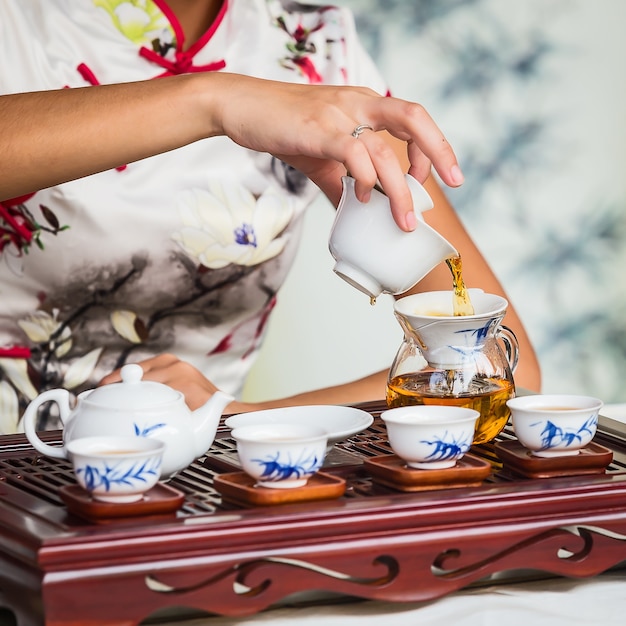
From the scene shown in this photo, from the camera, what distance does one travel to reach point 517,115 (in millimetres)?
2818

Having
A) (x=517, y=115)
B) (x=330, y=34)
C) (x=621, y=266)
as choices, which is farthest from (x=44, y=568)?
(x=621, y=266)

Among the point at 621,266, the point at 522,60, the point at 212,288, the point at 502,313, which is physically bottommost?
the point at 621,266

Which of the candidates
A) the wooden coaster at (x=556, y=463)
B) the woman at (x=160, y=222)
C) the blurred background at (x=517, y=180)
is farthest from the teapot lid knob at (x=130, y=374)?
the blurred background at (x=517, y=180)

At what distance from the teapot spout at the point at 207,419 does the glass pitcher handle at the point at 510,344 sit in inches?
14.8

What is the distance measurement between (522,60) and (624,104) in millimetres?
343

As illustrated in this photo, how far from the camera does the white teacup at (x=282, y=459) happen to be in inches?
39.5

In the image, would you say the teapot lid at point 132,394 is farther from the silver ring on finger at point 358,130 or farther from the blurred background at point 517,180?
the blurred background at point 517,180

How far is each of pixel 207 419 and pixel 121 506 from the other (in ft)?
0.61

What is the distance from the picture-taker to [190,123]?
1.42 metres

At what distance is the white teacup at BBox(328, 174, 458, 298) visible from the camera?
1.21 meters

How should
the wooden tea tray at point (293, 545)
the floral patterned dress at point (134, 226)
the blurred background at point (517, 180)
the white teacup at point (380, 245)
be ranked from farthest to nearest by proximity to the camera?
the blurred background at point (517, 180) < the floral patterned dress at point (134, 226) < the white teacup at point (380, 245) < the wooden tea tray at point (293, 545)

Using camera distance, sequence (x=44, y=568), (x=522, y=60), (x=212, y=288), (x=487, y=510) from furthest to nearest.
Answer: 1. (x=522, y=60)
2. (x=212, y=288)
3. (x=487, y=510)
4. (x=44, y=568)

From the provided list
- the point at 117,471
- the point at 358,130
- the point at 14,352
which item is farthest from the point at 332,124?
the point at 14,352

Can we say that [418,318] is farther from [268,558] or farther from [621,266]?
[621,266]
